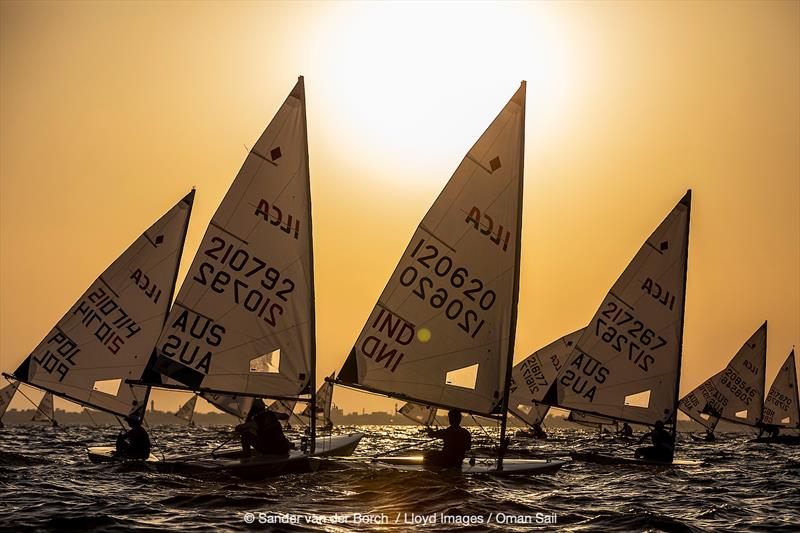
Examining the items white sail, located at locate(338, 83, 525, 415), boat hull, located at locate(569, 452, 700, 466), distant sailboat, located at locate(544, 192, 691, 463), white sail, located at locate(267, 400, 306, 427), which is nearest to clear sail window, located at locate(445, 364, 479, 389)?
white sail, located at locate(338, 83, 525, 415)

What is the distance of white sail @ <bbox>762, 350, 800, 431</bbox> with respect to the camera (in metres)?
66.0

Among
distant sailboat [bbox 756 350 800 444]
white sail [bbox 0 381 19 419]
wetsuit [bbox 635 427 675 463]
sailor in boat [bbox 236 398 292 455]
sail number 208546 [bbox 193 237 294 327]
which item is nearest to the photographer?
sailor in boat [bbox 236 398 292 455]

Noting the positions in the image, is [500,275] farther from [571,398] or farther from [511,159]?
[571,398]

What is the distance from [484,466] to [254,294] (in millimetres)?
6960

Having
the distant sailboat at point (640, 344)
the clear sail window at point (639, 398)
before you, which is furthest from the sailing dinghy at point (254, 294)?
the clear sail window at point (639, 398)

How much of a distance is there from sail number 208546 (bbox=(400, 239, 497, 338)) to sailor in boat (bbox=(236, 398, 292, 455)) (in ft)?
14.9

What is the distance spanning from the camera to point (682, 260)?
30.6 m

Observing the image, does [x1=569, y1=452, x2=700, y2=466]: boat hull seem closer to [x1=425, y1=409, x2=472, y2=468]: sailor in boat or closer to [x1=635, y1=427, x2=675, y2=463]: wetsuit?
[x1=635, y1=427, x2=675, y2=463]: wetsuit

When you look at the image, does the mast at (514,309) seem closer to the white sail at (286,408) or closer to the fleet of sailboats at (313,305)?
the fleet of sailboats at (313,305)

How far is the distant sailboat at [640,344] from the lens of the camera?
2983 cm

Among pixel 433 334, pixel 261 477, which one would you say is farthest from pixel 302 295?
pixel 261 477

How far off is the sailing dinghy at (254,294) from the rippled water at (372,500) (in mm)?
2675

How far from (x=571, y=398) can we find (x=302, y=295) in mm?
12095

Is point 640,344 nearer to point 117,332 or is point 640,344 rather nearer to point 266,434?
point 266,434
